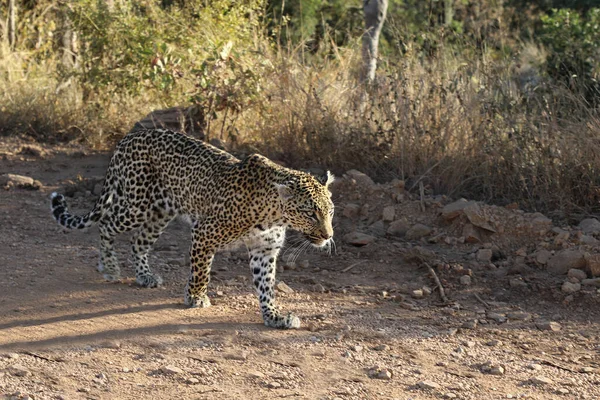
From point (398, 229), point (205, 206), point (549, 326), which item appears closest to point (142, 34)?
point (398, 229)

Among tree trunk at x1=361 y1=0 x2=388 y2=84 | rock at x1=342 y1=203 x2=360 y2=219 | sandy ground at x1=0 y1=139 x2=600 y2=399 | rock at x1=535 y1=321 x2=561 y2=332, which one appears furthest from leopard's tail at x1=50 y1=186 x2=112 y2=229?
tree trunk at x1=361 y1=0 x2=388 y2=84

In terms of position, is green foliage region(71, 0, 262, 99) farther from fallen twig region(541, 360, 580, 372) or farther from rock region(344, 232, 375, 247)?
fallen twig region(541, 360, 580, 372)

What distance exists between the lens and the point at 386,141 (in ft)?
31.5

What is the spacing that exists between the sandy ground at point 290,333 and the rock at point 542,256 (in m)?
0.18

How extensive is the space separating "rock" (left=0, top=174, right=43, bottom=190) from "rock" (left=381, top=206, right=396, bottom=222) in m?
3.84

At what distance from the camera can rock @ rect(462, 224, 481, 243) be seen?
27.3ft

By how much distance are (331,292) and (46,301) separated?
221cm

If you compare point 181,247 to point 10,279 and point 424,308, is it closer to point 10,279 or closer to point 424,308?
point 10,279

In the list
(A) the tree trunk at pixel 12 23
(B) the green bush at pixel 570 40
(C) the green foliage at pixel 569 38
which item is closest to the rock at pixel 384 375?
(B) the green bush at pixel 570 40

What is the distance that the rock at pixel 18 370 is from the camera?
17.8ft

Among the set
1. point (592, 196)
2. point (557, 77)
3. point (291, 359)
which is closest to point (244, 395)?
point (291, 359)

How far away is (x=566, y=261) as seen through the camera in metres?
7.76

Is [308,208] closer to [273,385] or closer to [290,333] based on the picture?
[290,333]

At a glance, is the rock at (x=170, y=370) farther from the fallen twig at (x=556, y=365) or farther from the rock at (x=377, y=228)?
the rock at (x=377, y=228)
